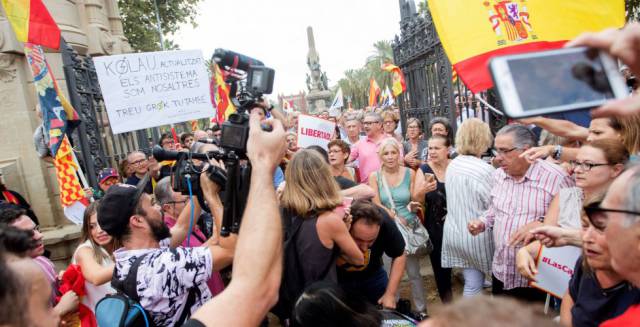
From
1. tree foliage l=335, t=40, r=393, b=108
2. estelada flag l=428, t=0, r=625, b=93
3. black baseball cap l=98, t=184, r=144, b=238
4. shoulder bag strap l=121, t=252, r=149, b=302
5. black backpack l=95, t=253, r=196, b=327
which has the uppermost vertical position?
tree foliage l=335, t=40, r=393, b=108

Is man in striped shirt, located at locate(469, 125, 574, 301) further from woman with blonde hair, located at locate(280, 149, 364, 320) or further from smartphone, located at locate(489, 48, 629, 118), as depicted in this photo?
smartphone, located at locate(489, 48, 629, 118)

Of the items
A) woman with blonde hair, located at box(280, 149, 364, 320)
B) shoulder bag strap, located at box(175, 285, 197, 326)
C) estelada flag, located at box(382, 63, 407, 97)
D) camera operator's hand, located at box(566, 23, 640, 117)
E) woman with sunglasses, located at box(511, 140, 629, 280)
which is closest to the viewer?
camera operator's hand, located at box(566, 23, 640, 117)

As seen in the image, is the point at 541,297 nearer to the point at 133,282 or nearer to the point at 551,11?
the point at 551,11

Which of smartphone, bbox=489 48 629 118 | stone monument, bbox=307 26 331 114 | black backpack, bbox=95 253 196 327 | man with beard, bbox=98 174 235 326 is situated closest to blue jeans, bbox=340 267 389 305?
man with beard, bbox=98 174 235 326

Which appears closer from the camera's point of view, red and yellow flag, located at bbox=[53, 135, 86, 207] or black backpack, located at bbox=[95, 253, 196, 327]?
black backpack, located at bbox=[95, 253, 196, 327]

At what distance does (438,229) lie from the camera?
13.1ft

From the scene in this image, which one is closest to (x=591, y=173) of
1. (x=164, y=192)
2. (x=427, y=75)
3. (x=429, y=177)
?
(x=429, y=177)

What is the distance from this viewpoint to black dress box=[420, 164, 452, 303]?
156 inches

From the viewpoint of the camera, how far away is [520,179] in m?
2.91

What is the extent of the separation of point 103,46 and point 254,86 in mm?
6320

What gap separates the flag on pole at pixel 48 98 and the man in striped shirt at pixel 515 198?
13.0ft

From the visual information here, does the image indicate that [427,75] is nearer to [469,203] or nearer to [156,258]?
[469,203]

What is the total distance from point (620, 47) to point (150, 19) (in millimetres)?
19459

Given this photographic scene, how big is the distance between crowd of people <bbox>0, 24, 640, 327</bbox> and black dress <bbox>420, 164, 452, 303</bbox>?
0.01 m
